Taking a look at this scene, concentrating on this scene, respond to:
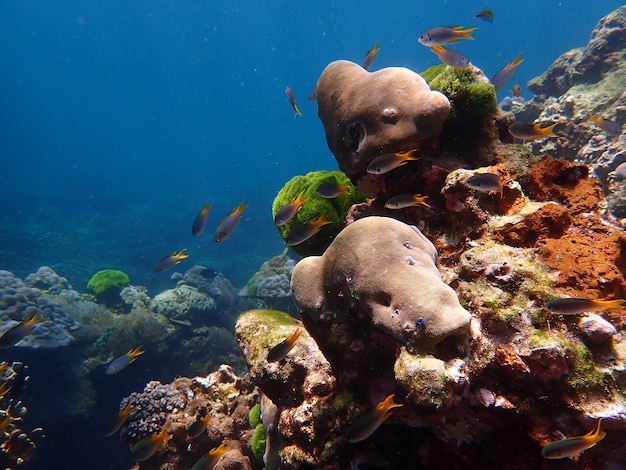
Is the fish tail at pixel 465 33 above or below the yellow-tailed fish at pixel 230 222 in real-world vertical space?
above

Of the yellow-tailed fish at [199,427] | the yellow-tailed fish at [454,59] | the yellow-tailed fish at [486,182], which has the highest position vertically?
the yellow-tailed fish at [454,59]

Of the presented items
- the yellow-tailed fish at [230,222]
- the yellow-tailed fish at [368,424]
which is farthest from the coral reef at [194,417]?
the yellow-tailed fish at [368,424]

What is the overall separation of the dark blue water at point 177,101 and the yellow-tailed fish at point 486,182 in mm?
21830

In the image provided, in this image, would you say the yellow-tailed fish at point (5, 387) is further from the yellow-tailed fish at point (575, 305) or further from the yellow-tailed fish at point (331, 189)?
the yellow-tailed fish at point (575, 305)

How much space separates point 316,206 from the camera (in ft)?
14.5

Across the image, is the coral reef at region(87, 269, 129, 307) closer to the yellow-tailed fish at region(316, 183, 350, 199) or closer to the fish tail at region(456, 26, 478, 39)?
the yellow-tailed fish at region(316, 183, 350, 199)

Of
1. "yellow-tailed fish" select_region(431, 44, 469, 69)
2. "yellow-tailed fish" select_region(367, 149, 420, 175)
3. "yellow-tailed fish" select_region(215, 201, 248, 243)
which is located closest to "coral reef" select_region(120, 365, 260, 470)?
"yellow-tailed fish" select_region(215, 201, 248, 243)

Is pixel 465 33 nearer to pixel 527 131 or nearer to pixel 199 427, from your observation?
pixel 527 131

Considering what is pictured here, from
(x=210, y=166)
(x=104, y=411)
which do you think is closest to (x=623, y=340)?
(x=104, y=411)

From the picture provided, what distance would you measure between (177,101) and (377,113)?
147 m

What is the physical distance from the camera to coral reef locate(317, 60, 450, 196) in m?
3.51

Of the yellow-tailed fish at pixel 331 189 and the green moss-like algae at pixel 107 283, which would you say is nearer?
the yellow-tailed fish at pixel 331 189

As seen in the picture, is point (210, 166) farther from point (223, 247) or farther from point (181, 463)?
point (181, 463)

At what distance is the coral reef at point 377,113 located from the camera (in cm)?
351
